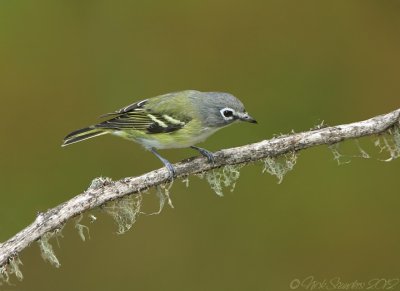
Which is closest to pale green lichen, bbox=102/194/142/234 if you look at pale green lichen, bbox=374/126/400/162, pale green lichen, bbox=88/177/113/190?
pale green lichen, bbox=88/177/113/190

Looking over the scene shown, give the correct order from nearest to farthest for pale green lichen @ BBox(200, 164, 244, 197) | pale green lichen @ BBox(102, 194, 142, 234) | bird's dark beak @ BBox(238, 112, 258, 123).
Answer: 1. pale green lichen @ BBox(102, 194, 142, 234)
2. pale green lichen @ BBox(200, 164, 244, 197)
3. bird's dark beak @ BBox(238, 112, 258, 123)

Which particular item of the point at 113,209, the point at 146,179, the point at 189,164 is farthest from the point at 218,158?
the point at 113,209

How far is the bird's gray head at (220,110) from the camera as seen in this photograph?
368cm

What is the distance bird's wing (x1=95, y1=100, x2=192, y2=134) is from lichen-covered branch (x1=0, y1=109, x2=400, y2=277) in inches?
21.6

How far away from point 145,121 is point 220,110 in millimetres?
502

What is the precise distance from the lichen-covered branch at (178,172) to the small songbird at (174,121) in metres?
0.49

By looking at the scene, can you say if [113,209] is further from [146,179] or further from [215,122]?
[215,122]

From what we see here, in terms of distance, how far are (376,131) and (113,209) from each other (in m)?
1.39

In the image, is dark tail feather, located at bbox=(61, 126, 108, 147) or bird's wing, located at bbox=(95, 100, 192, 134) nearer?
dark tail feather, located at bbox=(61, 126, 108, 147)

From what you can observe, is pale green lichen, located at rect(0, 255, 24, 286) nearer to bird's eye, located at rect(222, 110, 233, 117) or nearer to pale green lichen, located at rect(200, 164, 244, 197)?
pale green lichen, located at rect(200, 164, 244, 197)

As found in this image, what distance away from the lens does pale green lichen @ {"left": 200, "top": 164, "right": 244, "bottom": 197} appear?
10.7ft

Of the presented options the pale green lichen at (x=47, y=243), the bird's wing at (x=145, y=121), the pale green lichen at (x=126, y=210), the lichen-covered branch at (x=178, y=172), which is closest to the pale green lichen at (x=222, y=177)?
the lichen-covered branch at (x=178, y=172)

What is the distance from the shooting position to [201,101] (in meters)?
3.87

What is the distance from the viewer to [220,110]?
3.74 meters
